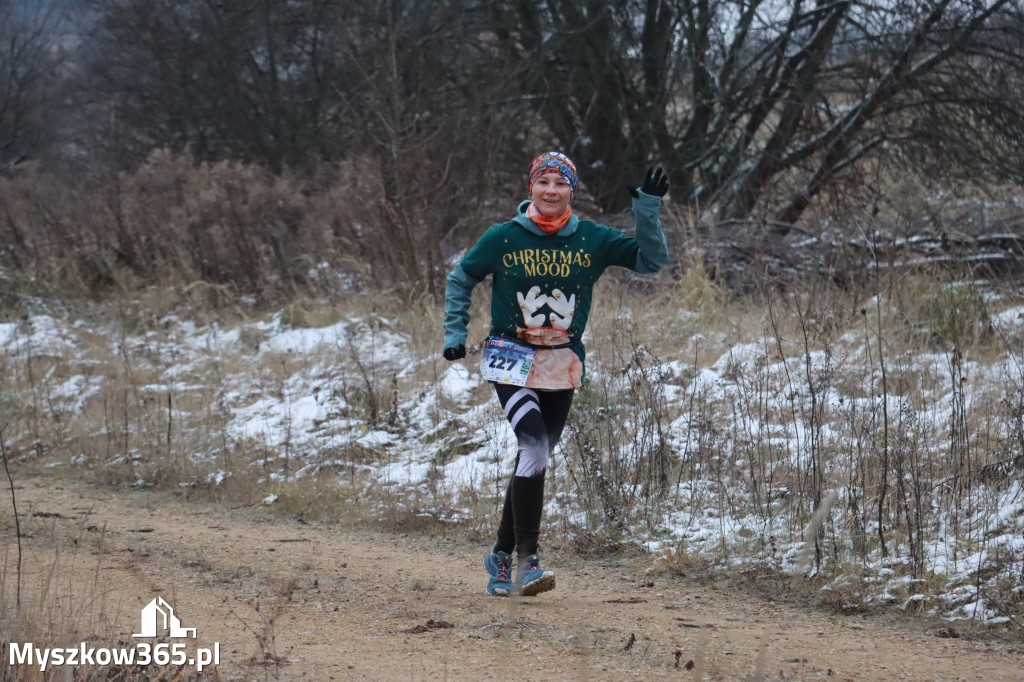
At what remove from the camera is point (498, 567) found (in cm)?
495

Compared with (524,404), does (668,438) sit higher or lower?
lower

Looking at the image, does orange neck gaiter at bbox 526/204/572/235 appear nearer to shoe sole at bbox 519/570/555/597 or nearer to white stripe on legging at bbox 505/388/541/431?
white stripe on legging at bbox 505/388/541/431

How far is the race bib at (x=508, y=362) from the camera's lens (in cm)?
456

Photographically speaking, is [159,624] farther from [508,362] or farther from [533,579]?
[508,362]

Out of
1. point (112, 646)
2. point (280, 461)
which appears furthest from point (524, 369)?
point (280, 461)

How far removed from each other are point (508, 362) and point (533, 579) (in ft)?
3.11

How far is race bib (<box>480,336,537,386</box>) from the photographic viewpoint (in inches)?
180

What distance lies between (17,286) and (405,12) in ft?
23.3

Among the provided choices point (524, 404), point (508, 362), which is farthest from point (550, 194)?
point (524, 404)

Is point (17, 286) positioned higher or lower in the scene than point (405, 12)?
lower

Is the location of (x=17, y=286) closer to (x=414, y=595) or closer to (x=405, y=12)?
(x=405, y=12)

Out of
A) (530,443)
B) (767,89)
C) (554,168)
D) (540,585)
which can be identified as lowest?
(540,585)

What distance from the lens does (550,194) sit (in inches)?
181

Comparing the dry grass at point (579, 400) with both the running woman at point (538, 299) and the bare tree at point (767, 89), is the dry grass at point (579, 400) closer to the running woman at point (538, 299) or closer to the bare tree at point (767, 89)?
the running woman at point (538, 299)
